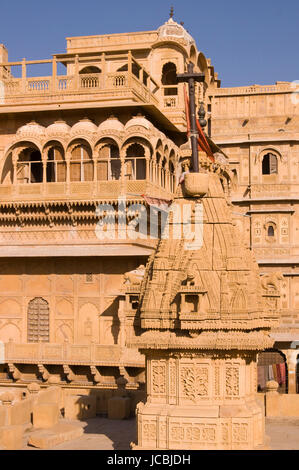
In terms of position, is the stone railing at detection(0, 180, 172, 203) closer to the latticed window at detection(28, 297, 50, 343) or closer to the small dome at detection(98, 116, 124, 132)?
the small dome at detection(98, 116, 124, 132)

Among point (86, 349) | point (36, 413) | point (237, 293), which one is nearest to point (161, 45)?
point (86, 349)

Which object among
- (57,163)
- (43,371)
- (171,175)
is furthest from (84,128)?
(43,371)

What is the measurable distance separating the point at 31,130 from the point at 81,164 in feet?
7.52

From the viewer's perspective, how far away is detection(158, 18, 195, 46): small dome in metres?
38.6

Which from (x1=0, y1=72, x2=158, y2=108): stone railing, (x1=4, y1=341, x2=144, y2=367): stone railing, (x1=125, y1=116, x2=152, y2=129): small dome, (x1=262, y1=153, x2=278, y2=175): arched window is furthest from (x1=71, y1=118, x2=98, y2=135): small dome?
(x1=262, y1=153, x2=278, y2=175): arched window

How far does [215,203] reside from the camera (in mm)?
16906

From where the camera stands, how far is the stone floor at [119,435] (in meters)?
17.8

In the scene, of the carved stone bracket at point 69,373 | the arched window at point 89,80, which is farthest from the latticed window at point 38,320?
the arched window at point 89,80

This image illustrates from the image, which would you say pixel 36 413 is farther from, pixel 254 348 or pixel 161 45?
pixel 161 45

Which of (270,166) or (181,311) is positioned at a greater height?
(270,166)

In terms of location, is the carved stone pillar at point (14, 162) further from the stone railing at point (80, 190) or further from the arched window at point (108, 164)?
the arched window at point (108, 164)

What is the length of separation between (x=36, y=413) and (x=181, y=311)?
694 centimetres

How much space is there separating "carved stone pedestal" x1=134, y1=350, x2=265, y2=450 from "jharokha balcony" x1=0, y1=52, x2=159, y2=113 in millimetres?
17174

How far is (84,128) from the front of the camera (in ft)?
104
